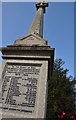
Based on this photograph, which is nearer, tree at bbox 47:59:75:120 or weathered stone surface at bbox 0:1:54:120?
weathered stone surface at bbox 0:1:54:120

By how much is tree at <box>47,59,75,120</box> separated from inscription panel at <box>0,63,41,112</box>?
40.8ft

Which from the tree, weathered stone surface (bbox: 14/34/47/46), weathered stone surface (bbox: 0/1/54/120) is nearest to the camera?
weathered stone surface (bbox: 0/1/54/120)

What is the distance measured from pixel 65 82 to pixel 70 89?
2.95 ft

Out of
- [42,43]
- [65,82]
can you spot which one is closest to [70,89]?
[65,82]

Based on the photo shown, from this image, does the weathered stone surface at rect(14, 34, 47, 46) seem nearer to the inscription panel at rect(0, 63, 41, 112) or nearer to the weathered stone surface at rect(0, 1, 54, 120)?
the weathered stone surface at rect(0, 1, 54, 120)

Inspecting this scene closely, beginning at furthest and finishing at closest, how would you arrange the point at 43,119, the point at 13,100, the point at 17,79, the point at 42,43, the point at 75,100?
the point at 75,100 → the point at 42,43 → the point at 17,79 → the point at 13,100 → the point at 43,119

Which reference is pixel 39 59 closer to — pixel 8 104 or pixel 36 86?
pixel 36 86

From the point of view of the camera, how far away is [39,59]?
23.1 feet

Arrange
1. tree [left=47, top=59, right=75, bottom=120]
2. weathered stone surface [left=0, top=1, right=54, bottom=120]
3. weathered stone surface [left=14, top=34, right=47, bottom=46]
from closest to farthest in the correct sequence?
weathered stone surface [left=0, top=1, right=54, bottom=120] < weathered stone surface [left=14, top=34, right=47, bottom=46] < tree [left=47, top=59, right=75, bottom=120]

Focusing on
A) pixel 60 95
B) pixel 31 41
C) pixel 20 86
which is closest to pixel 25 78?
pixel 20 86

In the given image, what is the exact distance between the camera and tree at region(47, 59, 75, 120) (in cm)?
2028

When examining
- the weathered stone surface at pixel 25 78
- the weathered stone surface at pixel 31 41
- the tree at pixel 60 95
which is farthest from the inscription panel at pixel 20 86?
the tree at pixel 60 95

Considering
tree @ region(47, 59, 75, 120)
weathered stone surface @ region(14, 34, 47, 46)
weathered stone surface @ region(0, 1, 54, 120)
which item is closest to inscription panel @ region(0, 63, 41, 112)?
weathered stone surface @ region(0, 1, 54, 120)

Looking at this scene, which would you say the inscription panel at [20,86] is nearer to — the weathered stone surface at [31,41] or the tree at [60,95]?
the weathered stone surface at [31,41]
